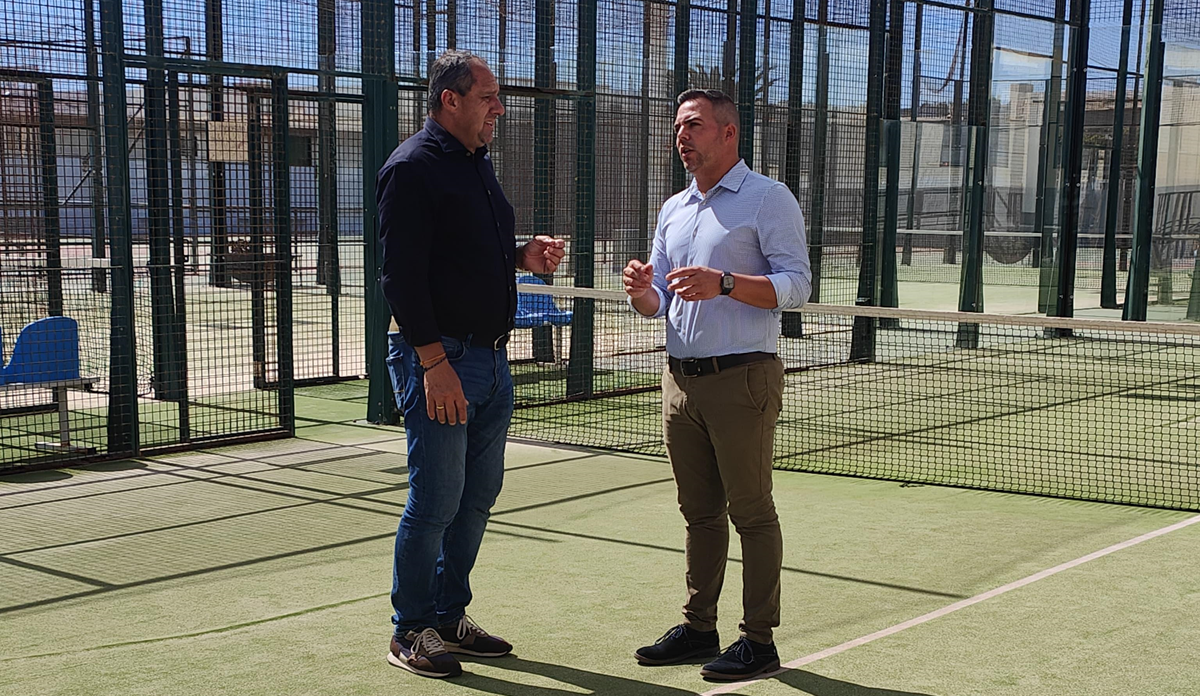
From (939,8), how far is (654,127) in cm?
527

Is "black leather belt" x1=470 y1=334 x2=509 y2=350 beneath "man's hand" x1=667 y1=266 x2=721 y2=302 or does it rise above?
beneath

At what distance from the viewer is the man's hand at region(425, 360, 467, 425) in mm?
3564


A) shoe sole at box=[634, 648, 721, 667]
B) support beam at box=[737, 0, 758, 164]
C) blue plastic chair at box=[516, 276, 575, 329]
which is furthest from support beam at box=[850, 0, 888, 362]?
shoe sole at box=[634, 648, 721, 667]

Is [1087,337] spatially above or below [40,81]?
below

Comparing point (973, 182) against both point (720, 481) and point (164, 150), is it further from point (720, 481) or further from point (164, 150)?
point (720, 481)

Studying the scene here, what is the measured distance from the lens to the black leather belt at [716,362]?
371cm

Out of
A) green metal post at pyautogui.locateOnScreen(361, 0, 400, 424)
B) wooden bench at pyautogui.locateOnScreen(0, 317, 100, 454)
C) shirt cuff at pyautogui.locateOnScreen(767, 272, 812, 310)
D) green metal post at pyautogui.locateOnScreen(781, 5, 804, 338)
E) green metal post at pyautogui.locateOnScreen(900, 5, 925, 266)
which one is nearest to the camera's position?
shirt cuff at pyautogui.locateOnScreen(767, 272, 812, 310)

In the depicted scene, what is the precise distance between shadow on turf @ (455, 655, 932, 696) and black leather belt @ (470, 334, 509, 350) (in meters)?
0.93

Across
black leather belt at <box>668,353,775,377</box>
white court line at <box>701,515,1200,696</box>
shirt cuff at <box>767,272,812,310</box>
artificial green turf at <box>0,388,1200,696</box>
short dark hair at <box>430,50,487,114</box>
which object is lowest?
artificial green turf at <box>0,388,1200,696</box>

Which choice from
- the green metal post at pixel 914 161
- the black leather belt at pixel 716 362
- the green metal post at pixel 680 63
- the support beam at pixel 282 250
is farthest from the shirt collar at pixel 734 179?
the green metal post at pixel 914 161

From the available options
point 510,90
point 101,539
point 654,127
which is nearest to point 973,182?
point 654,127

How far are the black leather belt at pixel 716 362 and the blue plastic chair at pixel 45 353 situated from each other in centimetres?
471

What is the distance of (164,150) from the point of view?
303 inches

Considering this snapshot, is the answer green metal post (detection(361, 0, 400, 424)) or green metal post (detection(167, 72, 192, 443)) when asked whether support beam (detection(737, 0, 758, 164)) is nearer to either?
green metal post (detection(361, 0, 400, 424))
